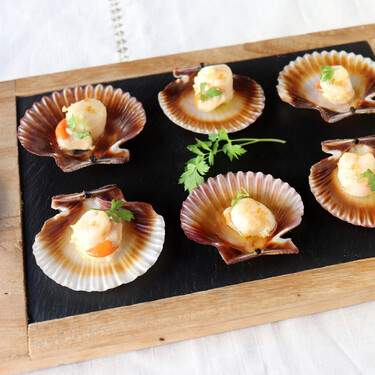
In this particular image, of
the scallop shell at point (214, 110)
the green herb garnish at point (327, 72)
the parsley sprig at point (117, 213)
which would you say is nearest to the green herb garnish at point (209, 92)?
the scallop shell at point (214, 110)

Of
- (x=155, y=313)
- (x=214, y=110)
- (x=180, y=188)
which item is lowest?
(x=155, y=313)

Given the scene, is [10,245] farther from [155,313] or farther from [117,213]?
[155,313]

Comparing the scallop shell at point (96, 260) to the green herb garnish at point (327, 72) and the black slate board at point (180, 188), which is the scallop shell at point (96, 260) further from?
the green herb garnish at point (327, 72)

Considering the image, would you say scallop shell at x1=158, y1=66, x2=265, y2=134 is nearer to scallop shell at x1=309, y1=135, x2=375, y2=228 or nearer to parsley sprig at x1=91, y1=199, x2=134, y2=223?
scallop shell at x1=309, y1=135, x2=375, y2=228

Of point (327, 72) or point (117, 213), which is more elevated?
point (327, 72)

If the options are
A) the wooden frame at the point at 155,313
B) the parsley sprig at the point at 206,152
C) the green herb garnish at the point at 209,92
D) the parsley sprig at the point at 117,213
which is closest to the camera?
the wooden frame at the point at 155,313

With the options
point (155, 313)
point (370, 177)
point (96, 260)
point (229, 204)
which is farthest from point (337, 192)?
point (96, 260)
